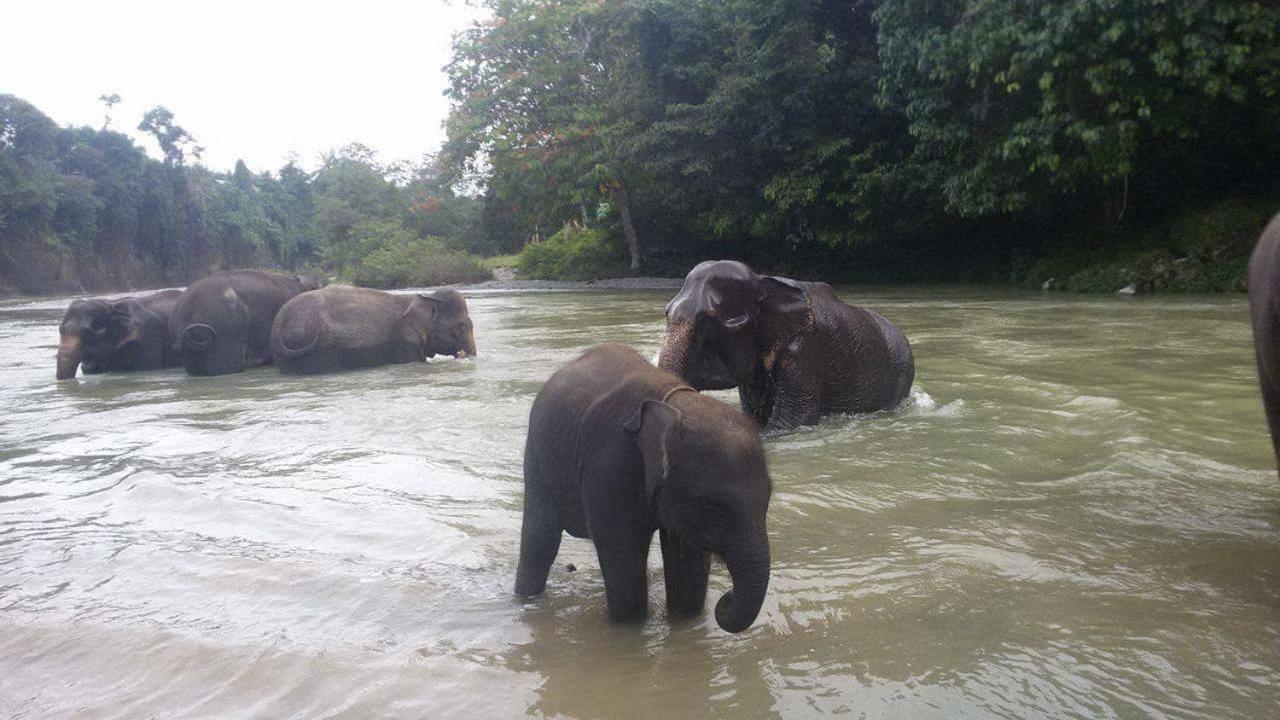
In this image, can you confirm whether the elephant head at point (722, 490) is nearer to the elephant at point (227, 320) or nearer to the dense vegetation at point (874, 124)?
the elephant at point (227, 320)

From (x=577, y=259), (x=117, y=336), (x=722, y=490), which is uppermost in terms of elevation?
(x=577, y=259)

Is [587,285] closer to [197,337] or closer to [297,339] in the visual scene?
[197,337]

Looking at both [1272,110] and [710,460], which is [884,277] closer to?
[1272,110]

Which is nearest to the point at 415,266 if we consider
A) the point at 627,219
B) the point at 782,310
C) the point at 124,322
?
the point at 627,219

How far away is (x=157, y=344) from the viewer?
12797mm

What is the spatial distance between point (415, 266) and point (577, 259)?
981 centimetres

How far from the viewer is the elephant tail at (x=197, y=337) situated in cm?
1166

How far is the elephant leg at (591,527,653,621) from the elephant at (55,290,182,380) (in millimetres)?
10786

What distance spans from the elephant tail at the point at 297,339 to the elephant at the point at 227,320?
45.3 inches

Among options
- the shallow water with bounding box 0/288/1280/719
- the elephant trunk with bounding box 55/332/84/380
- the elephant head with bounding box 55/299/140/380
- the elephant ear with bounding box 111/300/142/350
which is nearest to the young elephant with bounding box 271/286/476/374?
the elephant ear with bounding box 111/300/142/350

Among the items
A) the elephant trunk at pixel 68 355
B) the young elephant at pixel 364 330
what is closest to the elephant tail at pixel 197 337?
the young elephant at pixel 364 330

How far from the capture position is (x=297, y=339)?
36.7 ft

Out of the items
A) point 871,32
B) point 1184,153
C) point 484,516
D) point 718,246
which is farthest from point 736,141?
point 484,516

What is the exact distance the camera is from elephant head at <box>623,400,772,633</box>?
2.90 metres
